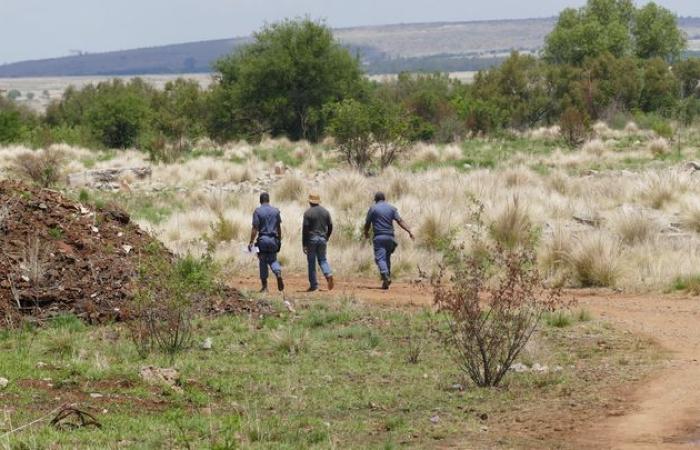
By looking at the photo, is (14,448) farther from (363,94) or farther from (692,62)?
(692,62)

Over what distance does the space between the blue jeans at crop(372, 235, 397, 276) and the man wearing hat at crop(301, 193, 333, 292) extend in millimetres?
753

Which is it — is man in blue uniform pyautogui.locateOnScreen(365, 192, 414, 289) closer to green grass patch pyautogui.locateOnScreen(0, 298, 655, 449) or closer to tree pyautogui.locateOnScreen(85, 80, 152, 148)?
green grass patch pyautogui.locateOnScreen(0, 298, 655, 449)

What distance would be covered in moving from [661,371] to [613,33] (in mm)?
60295

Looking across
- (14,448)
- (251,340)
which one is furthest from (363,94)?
(14,448)

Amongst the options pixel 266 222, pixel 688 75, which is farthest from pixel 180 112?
pixel 266 222

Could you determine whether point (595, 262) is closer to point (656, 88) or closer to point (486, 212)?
point (486, 212)

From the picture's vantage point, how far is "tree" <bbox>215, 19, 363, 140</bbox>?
51.5 metres

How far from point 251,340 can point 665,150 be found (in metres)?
26.7

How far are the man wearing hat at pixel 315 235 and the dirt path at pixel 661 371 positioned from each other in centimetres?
28

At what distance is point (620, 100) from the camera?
186 ft

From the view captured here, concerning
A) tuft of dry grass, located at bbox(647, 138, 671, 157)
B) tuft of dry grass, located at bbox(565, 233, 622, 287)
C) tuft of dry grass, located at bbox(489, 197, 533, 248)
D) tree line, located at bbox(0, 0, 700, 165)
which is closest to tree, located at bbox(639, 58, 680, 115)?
tree line, located at bbox(0, 0, 700, 165)

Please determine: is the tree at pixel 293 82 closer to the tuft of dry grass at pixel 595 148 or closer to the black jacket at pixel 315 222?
the tuft of dry grass at pixel 595 148

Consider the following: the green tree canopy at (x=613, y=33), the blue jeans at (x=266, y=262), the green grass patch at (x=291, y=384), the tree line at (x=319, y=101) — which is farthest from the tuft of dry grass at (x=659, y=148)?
the green tree canopy at (x=613, y=33)

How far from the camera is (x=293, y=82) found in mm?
51594
